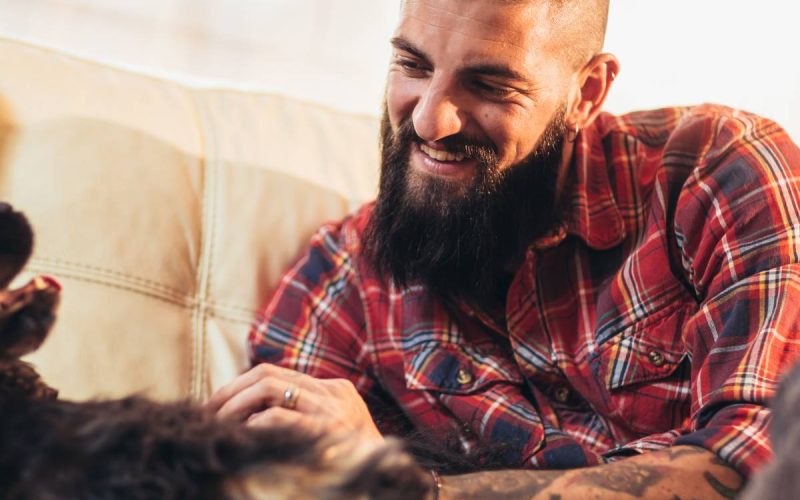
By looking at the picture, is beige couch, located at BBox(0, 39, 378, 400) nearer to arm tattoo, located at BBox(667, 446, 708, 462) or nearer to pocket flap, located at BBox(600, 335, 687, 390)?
pocket flap, located at BBox(600, 335, 687, 390)

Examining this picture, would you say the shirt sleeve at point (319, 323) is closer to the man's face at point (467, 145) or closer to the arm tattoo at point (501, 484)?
the man's face at point (467, 145)

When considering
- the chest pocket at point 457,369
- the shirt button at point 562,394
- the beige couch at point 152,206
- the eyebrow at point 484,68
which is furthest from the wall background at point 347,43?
the shirt button at point 562,394

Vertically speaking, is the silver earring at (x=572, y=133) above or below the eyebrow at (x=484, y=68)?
below

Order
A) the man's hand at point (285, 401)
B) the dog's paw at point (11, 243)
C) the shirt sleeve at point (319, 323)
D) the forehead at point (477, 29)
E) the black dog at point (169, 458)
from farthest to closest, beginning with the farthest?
the shirt sleeve at point (319, 323), the forehead at point (477, 29), the man's hand at point (285, 401), the dog's paw at point (11, 243), the black dog at point (169, 458)

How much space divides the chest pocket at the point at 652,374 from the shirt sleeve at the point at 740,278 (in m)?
0.05

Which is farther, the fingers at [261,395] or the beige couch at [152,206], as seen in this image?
the beige couch at [152,206]

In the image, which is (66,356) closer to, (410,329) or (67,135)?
(67,135)

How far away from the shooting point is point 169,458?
1.89ft

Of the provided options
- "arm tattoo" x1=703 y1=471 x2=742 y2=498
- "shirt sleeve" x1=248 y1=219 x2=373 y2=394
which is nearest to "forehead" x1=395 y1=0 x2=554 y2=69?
"shirt sleeve" x1=248 y1=219 x2=373 y2=394

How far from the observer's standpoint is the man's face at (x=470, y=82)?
4.19 feet

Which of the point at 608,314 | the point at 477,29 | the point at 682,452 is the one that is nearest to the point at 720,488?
the point at 682,452

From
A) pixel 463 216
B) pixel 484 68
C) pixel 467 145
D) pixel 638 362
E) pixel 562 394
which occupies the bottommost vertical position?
pixel 562 394

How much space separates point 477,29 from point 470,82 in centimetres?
8

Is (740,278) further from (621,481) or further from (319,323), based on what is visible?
(319,323)
